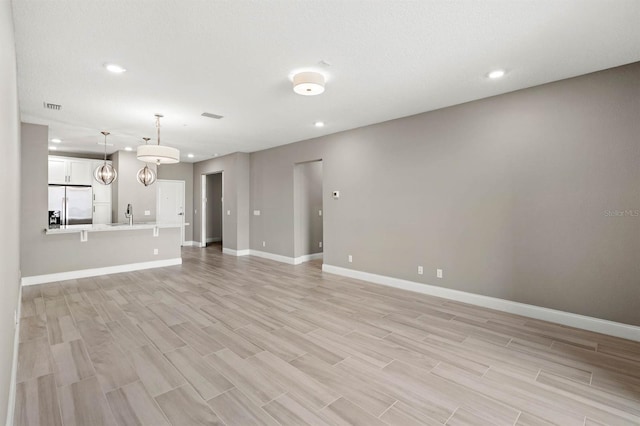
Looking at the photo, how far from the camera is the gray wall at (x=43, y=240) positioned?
4867mm

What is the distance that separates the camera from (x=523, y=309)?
3.55 metres

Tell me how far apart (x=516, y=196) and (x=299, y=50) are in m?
3.08

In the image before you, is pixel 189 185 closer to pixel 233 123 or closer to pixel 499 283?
pixel 233 123

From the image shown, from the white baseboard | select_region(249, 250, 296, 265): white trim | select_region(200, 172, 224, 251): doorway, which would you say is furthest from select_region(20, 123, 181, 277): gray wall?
the white baseboard

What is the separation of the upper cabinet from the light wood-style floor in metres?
4.26

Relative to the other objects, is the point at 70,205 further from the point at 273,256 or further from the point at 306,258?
the point at 306,258

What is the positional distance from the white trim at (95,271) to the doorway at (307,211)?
2824 millimetres

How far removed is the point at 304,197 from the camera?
6.91 m

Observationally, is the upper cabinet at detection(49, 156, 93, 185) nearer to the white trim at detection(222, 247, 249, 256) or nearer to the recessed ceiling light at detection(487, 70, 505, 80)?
the white trim at detection(222, 247, 249, 256)

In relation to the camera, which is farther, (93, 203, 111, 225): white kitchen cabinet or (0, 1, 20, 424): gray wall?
(93, 203, 111, 225): white kitchen cabinet

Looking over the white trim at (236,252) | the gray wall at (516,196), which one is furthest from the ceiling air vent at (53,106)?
the white trim at (236,252)

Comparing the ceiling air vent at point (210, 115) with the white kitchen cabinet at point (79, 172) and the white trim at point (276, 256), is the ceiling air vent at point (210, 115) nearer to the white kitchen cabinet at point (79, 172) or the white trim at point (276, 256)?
the white trim at point (276, 256)

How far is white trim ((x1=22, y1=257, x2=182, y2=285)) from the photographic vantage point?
4.99 m

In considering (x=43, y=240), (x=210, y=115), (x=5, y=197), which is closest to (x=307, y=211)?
(x=210, y=115)
